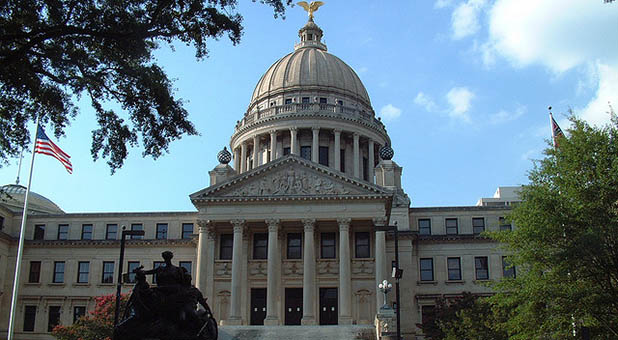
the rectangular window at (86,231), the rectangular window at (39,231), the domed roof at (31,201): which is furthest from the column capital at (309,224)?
the domed roof at (31,201)

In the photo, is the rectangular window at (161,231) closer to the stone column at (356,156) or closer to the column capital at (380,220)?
the stone column at (356,156)

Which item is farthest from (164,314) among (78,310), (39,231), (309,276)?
(39,231)

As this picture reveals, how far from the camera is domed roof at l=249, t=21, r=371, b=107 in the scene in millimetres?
79500

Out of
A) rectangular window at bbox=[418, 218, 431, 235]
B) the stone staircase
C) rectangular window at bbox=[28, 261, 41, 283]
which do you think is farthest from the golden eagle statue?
the stone staircase

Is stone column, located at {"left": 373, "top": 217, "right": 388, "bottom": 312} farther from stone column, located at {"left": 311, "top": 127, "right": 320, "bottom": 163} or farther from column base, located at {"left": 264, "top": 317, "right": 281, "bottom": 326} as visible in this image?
stone column, located at {"left": 311, "top": 127, "right": 320, "bottom": 163}

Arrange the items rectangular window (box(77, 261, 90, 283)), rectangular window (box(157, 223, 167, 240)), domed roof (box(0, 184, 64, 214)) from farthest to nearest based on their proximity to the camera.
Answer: domed roof (box(0, 184, 64, 214)) → rectangular window (box(157, 223, 167, 240)) → rectangular window (box(77, 261, 90, 283))

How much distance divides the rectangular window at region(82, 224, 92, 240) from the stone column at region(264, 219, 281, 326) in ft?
74.3

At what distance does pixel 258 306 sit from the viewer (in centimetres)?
5406

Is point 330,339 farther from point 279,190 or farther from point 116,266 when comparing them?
point 116,266

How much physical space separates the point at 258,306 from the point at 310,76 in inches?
1355

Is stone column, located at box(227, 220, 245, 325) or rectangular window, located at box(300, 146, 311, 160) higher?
rectangular window, located at box(300, 146, 311, 160)

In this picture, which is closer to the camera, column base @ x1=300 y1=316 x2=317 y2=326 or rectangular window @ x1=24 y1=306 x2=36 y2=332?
column base @ x1=300 y1=316 x2=317 y2=326

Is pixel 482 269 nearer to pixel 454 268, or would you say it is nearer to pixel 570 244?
pixel 454 268

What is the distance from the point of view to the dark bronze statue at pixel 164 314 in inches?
603
